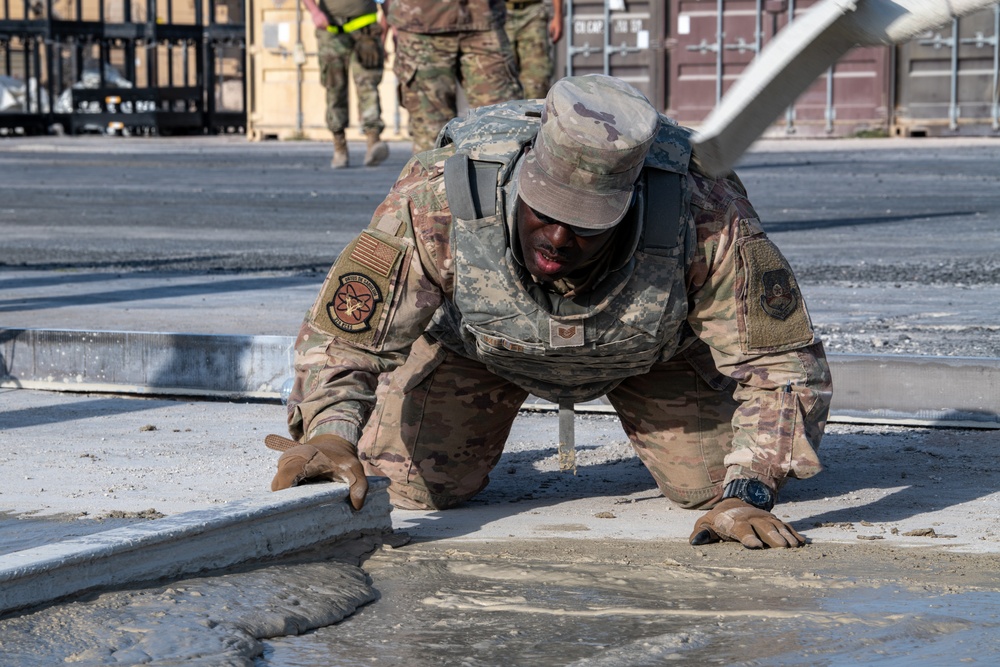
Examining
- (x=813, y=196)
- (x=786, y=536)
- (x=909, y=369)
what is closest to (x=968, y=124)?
(x=813, y=196)

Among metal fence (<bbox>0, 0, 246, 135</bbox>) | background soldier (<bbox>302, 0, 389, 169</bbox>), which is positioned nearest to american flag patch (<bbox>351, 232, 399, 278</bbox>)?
background soldier (<bbox>302, 0, 389, 169</bbox>)

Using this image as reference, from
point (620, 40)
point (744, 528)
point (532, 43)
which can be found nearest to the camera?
point (744, 528)

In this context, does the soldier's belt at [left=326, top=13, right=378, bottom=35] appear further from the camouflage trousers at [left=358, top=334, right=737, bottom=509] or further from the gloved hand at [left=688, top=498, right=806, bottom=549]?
the gloved hand at [left=688, top=498, right=806, bottom=549]

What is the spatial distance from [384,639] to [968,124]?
60.1 ft

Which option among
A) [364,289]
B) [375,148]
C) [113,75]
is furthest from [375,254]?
[113,75]

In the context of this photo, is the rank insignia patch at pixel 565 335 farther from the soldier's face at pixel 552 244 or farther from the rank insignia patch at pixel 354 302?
the rank insignia patch at pixel 354 302

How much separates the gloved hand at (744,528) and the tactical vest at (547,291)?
36 centimetres

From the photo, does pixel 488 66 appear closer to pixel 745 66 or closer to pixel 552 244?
pixel 552 244

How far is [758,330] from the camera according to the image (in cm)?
303

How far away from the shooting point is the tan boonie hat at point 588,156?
2.72 m

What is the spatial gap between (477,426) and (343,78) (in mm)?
10039

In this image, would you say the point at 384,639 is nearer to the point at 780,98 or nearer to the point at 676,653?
the point at 676,653

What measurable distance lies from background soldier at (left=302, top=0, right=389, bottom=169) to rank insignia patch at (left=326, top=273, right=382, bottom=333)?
945 cm

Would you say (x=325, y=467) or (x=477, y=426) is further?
(x=477, y=426)
